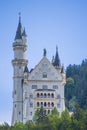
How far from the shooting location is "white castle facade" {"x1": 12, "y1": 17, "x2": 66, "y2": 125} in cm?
19375

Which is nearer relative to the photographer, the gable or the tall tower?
the tall tower

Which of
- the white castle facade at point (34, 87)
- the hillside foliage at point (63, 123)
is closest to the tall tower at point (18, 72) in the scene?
the white castle facade at point (34, 87)

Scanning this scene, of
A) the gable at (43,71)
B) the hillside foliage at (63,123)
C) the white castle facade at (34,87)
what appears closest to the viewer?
the hillside foliage at (63,123)

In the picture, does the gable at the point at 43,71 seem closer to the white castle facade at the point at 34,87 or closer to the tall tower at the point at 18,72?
the white castle facade at the point at 34,87

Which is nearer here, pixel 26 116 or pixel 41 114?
pixel 41 114

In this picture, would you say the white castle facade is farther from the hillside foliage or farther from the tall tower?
the hillside foliage

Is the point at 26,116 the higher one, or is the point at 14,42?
the point at 14,42


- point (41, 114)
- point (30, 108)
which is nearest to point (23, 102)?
point (30, 108)

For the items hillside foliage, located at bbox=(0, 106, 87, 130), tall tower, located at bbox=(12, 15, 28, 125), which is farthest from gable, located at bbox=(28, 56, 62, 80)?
Result: hillside foliage, located at bbox=(0, 106, 87, 130)

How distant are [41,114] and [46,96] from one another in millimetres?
19566

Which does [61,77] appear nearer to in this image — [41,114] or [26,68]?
[26,68]

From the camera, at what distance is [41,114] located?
17438 centimetres

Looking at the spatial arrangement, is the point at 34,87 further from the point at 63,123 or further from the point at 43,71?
the point at 63,123

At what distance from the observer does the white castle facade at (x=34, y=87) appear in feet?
636
